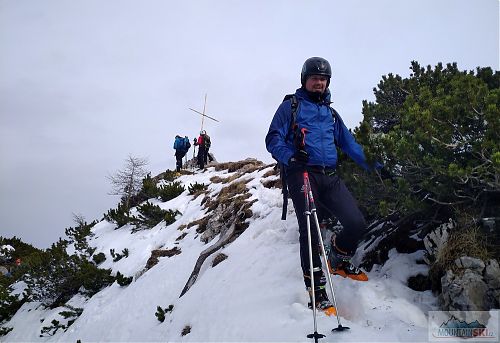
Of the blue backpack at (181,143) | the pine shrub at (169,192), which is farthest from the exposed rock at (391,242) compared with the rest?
the blue backpack at (181,143)

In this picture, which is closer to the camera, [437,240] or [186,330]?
[437,240]

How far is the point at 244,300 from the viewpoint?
508 centimetres

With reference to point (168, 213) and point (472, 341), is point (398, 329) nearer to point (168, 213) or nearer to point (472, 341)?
point (472, 341)

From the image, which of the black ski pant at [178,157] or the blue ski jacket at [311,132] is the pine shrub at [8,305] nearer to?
the black ski pant at [178,157]

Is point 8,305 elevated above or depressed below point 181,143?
below

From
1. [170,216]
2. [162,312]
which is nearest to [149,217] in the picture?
[170,216]

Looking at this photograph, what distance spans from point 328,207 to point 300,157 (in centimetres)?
81

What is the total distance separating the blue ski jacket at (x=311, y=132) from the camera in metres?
4.17

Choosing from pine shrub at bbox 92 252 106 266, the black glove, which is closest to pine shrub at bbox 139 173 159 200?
pine shrub at bbox 92 252 106 266

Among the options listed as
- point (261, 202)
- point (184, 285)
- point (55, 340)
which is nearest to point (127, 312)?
point (184, 285)

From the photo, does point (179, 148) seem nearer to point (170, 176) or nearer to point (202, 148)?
point (202, 148)

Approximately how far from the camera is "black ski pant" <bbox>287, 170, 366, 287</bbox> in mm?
3941

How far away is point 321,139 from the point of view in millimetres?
4230

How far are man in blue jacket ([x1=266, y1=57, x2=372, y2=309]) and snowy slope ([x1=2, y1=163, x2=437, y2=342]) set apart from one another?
384 mm
